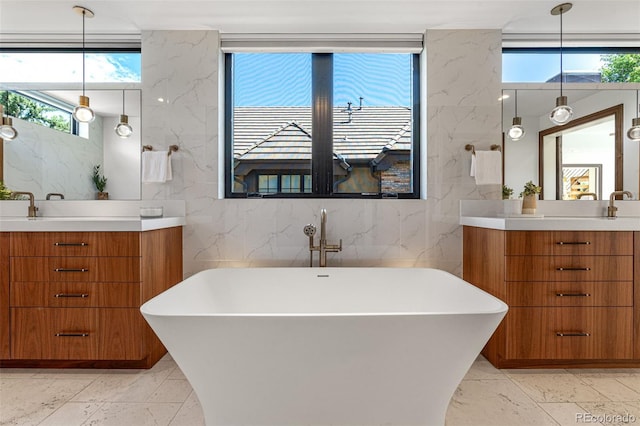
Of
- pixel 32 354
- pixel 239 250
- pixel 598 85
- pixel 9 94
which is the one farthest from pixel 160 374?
pixel 598 85

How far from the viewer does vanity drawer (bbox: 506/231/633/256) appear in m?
1.88

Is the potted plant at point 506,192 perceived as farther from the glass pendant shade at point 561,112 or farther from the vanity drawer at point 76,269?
the vanity drawer at point 76,269

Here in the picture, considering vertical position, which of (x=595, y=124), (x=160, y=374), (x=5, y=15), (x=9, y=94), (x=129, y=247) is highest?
(x=5, y=15)

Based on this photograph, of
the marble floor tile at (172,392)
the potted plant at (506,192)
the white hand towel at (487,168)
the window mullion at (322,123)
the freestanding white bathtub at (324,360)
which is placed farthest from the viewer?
the window mullion at (322,123)

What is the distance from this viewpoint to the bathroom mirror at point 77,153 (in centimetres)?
241

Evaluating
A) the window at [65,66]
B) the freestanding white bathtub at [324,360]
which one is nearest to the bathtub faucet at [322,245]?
the freestanding white bathtub at [324,360]

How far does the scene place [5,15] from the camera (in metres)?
2.18

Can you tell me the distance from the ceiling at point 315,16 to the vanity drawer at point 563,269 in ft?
5.44

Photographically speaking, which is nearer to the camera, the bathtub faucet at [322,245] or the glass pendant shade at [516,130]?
the bathtub faucet at [322,245]

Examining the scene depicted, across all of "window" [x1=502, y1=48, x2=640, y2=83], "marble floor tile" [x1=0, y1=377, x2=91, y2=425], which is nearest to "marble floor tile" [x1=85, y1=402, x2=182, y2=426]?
"marble floor tile" [x1=0, y1=377, x2=91, y2=425]

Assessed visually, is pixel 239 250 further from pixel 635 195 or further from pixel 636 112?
pixel 636 112

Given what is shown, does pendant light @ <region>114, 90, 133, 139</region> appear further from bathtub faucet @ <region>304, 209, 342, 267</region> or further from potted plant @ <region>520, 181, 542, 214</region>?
potted plant @ <region>520, 181, 542, 214</region>

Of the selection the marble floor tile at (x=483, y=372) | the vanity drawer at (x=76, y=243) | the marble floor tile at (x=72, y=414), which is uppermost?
the vanity drawer at (x=76, y=243)

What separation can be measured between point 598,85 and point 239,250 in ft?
9.90
